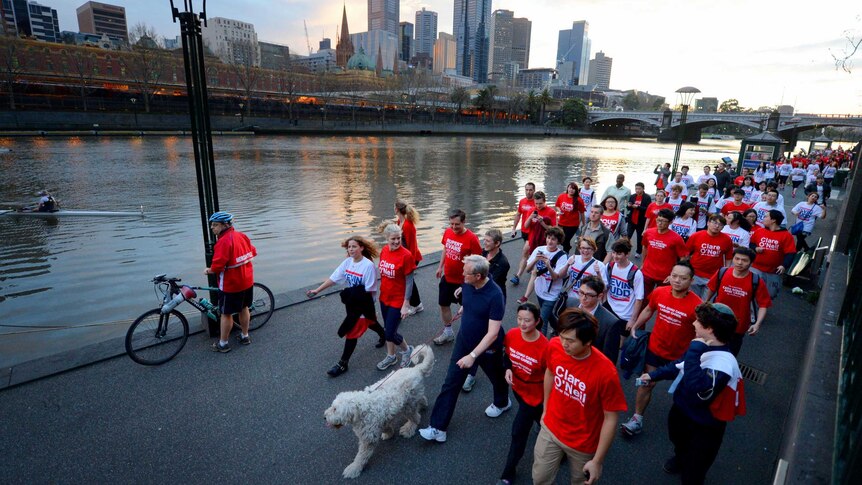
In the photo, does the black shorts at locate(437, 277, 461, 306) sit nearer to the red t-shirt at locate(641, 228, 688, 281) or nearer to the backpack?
the red t-shirt at locate(641, 228, 688, 281)

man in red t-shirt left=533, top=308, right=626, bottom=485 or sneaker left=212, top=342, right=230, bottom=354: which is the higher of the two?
man in red t-shirt left=533, top=308, right=626, bottom=485

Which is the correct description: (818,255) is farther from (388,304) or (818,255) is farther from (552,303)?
(388,304)

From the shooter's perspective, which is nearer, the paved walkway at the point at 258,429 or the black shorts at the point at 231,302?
the paved walkway at the point at 258,429

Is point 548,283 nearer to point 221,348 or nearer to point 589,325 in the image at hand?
point 589,325

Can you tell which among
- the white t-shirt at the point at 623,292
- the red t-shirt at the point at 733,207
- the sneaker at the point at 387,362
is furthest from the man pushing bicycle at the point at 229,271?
the red t-shirt at the point at 733,207

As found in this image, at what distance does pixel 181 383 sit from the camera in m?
4.89

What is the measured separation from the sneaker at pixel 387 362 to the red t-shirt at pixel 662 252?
12.3ft

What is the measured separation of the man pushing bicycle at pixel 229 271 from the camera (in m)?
5.23

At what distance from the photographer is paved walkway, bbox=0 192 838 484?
370cm

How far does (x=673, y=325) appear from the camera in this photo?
158 inches

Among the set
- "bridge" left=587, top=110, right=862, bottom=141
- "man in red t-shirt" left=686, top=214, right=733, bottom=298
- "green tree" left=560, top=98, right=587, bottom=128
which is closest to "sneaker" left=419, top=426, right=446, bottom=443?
"man in red t-shirt" left=686, top=214, right=733, bottom=298

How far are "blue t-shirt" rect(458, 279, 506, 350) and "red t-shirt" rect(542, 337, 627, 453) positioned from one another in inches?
33.7

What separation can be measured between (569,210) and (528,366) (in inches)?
236

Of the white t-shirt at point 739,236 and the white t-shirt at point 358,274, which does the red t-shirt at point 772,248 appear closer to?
the white t-shirt at point 739,236
